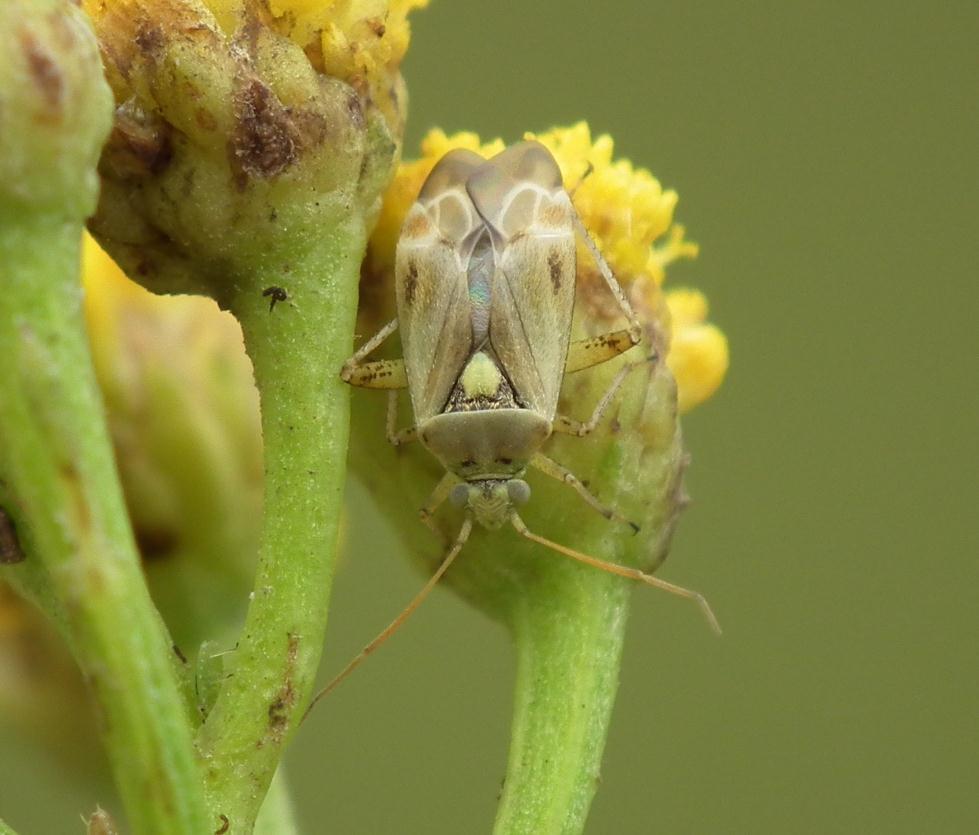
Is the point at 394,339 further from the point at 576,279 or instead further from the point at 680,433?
the point at 680,433

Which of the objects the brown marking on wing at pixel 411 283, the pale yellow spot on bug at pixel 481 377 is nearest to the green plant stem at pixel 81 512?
the brown marking on wing at pixel 411 283

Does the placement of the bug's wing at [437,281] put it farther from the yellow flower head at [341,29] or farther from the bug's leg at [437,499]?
the yellow flower head at [341,29]

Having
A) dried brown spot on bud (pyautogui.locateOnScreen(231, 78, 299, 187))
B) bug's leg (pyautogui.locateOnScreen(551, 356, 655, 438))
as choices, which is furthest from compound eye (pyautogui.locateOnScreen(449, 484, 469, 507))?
dried brown spot on bud (pyautogui.locateOnScreen(231, 78, 299, 187))

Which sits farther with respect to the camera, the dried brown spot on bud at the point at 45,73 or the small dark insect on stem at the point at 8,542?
the small dark insect on stem at the point at 8,542

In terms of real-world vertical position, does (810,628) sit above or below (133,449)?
above

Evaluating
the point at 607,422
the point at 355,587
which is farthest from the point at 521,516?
the point at 355,587

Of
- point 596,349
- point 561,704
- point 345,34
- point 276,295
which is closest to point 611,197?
point 596,349

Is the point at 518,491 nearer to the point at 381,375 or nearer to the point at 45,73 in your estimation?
the point at 381,375
